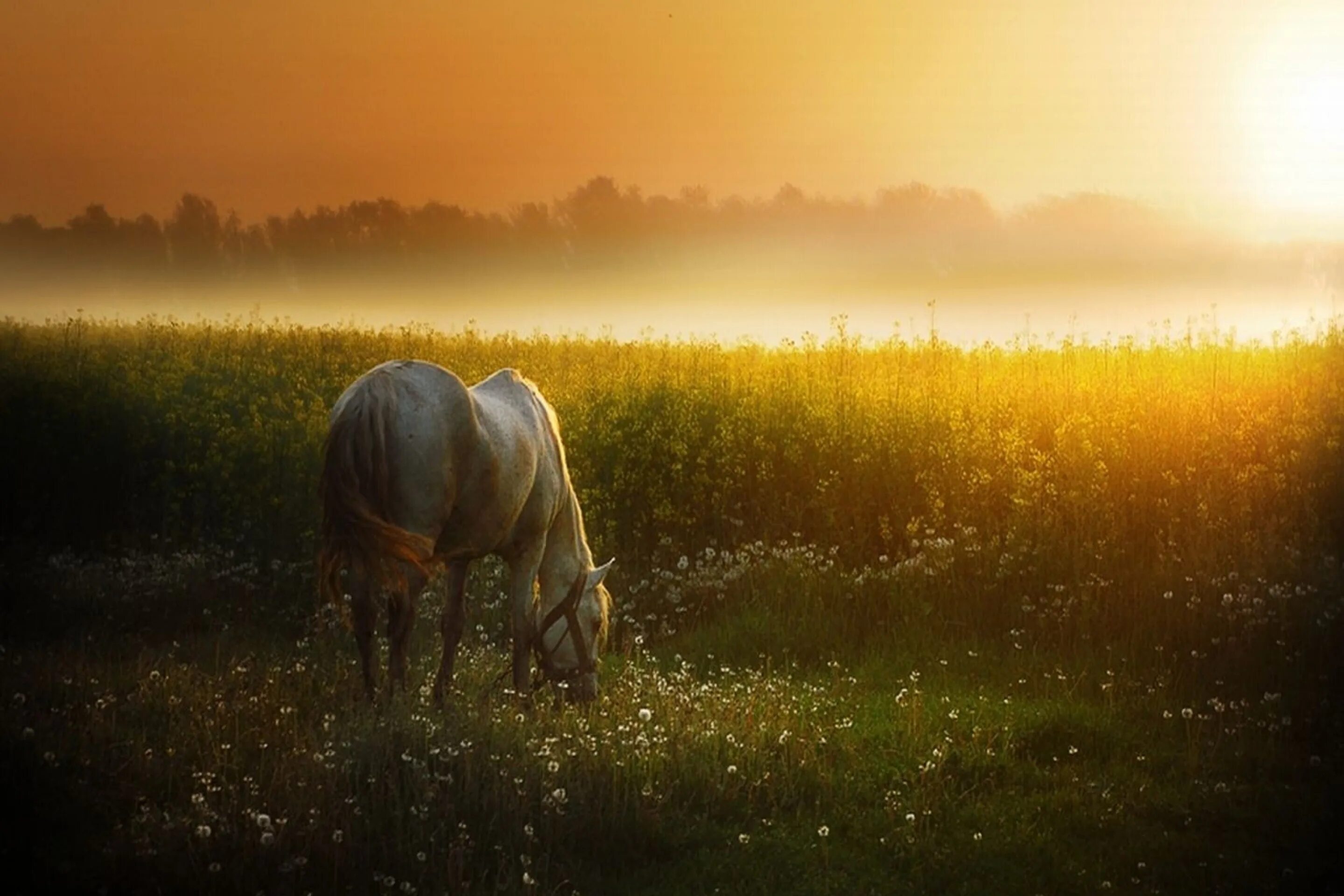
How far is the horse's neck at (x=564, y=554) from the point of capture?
1002 centimetres

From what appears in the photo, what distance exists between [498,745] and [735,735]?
162cm

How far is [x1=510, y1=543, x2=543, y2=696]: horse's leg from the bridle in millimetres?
113

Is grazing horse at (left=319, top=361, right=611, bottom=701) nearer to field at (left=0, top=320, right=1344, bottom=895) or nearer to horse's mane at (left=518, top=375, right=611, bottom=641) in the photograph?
horse's mane at (left=518, top=375, right=611, bottom=641)

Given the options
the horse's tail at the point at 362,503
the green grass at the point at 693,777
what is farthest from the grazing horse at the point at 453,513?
the green grass at the point at 693,777

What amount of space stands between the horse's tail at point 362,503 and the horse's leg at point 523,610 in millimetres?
1422

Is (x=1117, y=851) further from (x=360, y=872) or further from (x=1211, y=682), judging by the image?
(x=360, y=872)

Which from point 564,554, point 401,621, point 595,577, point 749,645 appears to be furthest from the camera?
point 749,645

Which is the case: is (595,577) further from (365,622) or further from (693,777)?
(693,777)

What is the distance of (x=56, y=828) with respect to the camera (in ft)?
21.6

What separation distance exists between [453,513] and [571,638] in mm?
1578

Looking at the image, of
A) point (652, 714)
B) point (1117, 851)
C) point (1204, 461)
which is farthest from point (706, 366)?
point (1117, 851)

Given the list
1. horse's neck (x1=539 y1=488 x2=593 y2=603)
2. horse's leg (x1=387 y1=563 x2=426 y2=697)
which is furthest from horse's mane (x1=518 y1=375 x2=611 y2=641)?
horse's leg (x1=387 y1=563 x2=426 y2=697)

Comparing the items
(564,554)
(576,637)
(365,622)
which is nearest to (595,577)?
(564,554)

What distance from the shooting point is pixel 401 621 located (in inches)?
340
